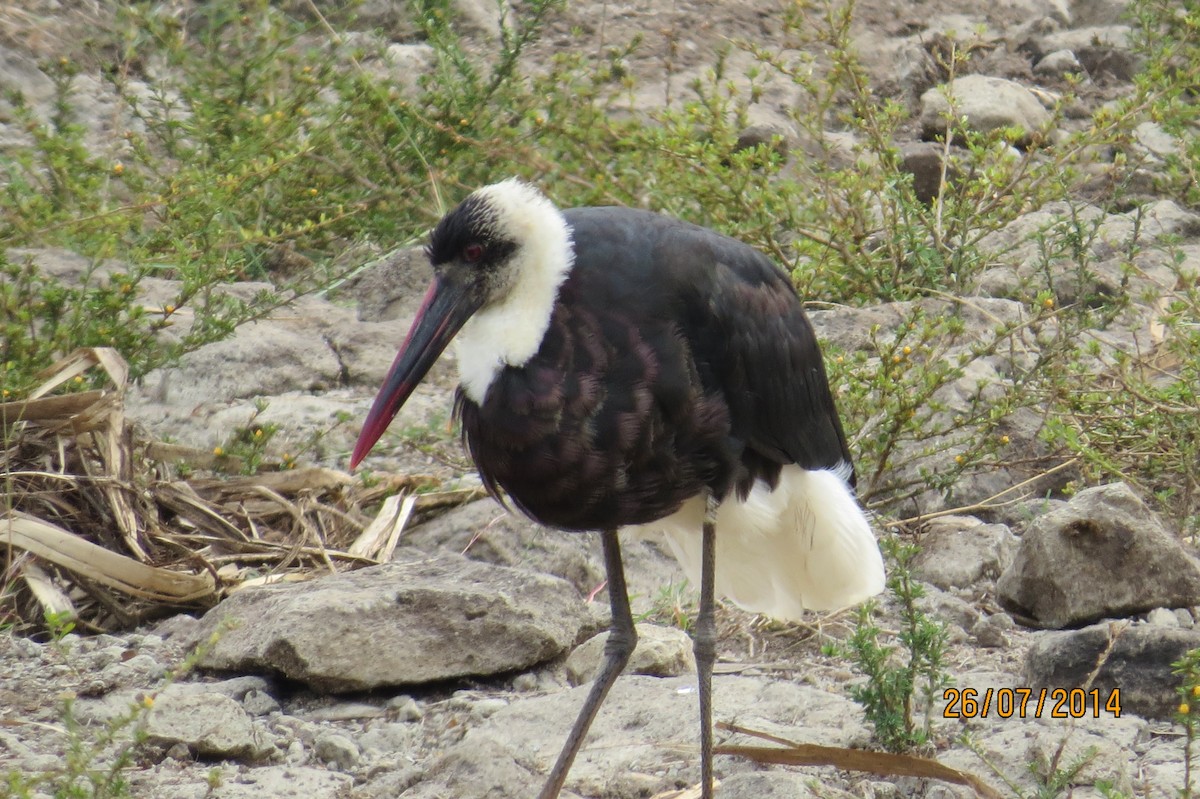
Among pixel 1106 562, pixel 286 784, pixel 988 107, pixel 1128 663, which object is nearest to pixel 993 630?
pixel 1106 562

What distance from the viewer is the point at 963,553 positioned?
16.8 ft

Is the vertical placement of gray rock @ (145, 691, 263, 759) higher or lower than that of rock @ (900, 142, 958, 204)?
lower

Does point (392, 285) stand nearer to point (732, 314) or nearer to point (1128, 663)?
point (732, 314)

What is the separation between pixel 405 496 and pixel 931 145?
370 centimetres

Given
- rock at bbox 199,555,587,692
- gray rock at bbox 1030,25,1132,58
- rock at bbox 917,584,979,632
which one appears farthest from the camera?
gray rock at bbox 1030,25,1132,58

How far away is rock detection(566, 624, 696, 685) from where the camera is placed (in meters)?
4.48

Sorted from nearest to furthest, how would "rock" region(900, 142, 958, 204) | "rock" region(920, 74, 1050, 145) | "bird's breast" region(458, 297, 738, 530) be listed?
1. "bird's breast" region(458, 297, 738, 530)
2. "rock" region(900, 142, 958, 204)
3. "rock" region(920, 74, 1050, 145)

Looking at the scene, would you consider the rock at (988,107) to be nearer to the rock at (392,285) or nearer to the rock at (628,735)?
the rock at (392,285)

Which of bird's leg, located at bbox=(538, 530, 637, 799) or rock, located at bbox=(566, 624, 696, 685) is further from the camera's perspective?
rock, located at bbox=(566, 624, 696, 685)

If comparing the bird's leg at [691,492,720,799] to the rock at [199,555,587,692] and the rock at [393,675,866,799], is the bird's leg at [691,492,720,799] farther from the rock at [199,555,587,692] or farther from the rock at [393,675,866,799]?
the rock at [199,555,587,692]

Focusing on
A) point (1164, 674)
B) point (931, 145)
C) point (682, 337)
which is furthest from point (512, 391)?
point (931, 145)

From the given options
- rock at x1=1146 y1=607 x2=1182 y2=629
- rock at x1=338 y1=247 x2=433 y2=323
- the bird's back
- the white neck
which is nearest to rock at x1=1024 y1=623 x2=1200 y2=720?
rock at x1=1146 y1=607 x2=1182 y2=629
